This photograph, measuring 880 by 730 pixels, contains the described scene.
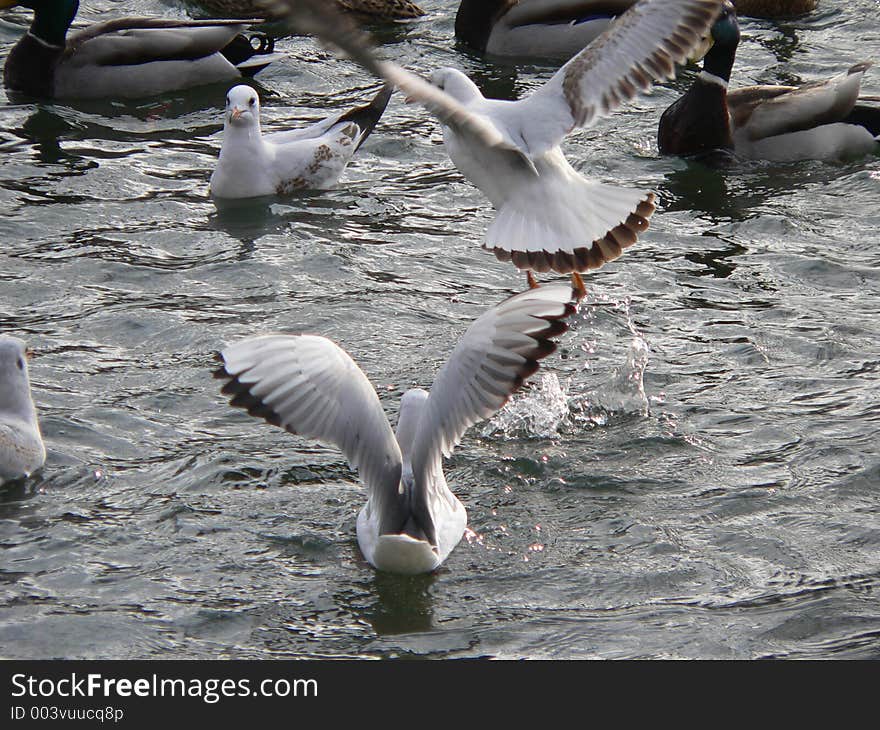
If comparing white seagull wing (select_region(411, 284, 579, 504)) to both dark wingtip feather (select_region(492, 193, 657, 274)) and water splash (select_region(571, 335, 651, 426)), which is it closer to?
dark wingtip feather (select_region(492, 193, 657, 274))

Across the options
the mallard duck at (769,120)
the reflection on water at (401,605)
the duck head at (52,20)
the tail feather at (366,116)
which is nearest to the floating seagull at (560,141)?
the reflection on water at (401,605)

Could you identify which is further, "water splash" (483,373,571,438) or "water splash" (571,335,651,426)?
"water splash" (571,335,651,426)

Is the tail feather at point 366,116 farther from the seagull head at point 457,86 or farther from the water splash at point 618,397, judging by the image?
the water splash at point 618,397

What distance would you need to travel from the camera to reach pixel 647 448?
21.9 feet

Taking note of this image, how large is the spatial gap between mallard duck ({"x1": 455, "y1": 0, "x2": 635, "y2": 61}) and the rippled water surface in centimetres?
143

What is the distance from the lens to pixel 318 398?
18.0 feet

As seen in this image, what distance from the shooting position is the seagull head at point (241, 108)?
30.5ft

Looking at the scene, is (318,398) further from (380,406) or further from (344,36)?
(344,36)

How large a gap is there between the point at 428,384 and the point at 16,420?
Result: 1.95 meters

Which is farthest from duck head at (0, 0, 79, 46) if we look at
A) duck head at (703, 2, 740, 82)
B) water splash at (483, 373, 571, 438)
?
water splash at (483, 373, 571, 438)

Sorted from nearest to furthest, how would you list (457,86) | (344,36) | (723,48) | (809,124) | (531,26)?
(344,36) < (457,86) < (809,124) < (723,48) < (531,26)

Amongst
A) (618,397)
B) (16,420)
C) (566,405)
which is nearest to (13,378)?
(16,420)

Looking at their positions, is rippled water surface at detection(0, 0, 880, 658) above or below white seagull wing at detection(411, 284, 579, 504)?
below

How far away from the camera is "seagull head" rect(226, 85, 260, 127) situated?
30.5ft
